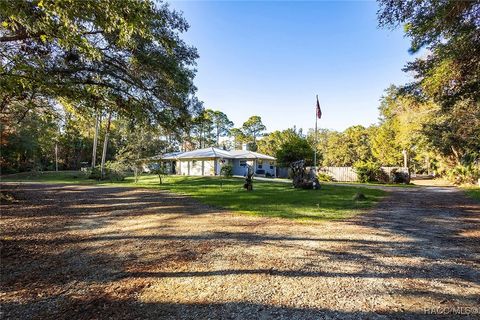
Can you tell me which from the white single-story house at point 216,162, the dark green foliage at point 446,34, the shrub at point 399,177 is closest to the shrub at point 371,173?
the shrub at point 399,177

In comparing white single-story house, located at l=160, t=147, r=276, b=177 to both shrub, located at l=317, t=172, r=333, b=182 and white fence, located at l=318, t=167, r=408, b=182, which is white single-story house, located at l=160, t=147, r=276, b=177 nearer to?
shrub, located at l=317, t=172, r=333, b=182

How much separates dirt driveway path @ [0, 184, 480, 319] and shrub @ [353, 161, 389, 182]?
19.1 meters

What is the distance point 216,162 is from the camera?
31375 millimetres

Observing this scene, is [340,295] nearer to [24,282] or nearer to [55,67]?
[24,282]

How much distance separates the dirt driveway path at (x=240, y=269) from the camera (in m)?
3.14

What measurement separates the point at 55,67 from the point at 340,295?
9132 mm

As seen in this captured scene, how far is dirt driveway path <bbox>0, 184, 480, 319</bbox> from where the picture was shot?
3.14 m

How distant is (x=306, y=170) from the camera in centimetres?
1811

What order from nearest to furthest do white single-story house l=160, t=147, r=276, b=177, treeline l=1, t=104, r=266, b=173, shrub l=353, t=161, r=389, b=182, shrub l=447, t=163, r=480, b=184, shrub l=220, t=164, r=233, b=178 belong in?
treeline l=1, t=104, r=266, b=173 → shrub l=447, t=163, r=480, b=184 → shrub l=220, t=164, r=233, b=178 → shrub l=353, t=161, r=389, b=182 → white single-story house l=160, t=147, r=276, b=177

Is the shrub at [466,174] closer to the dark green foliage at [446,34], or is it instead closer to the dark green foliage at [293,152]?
the dark green foliage at [293,152]

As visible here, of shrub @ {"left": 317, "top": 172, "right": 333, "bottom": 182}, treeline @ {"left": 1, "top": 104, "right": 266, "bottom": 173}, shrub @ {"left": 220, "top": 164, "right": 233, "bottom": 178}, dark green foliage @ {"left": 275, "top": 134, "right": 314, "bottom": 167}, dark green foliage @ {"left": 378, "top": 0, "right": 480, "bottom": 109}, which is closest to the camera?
dark green foliage @ {"left": 378, "top": 0, "right": 480, "bottom": 109}

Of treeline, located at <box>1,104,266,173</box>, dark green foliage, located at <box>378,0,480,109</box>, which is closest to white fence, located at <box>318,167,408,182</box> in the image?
treeline, located at <box>1,104,266,173</box>

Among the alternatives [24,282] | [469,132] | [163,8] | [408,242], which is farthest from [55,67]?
[469,132]

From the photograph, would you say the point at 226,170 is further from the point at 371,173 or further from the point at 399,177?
the point at 399,177
